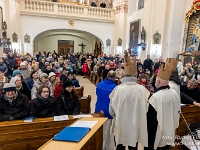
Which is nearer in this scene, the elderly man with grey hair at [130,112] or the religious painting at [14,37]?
the elderly man with grey hair at [130,112]

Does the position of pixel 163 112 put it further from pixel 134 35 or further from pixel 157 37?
pixel 134 35

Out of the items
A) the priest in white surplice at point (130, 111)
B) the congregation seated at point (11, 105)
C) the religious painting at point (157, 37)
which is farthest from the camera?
the religious painting at point (157, 37)

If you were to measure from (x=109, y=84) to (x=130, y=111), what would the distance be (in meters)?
0.81

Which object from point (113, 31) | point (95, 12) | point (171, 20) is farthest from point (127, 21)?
point (171, 20)

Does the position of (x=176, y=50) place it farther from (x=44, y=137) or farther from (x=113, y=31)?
(x=44, y=137)

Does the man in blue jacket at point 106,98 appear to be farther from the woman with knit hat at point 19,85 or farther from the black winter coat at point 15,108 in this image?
the woman with knit hat at point 19,85

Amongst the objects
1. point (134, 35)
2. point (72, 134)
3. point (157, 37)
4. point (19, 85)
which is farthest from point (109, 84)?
point (134, 35)

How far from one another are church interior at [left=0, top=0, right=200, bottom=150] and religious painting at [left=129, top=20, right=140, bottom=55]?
0.07 m

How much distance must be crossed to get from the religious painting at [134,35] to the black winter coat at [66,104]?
31.9 feet

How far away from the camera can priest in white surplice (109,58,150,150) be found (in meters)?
2.07

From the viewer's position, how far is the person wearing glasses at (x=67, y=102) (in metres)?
2.85

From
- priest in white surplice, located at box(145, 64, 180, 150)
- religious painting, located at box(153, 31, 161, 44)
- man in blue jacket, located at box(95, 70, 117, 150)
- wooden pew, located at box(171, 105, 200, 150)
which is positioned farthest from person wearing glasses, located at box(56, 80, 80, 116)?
religious painting, located at box(153, 31, 161, 44)

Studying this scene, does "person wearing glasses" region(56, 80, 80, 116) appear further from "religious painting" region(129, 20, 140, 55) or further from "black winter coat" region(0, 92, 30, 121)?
"religious painting" region(129, 20, 140, 55)

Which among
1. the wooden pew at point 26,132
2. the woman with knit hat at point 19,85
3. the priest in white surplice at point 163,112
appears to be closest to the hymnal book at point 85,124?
the wooden pew at point 26,132
